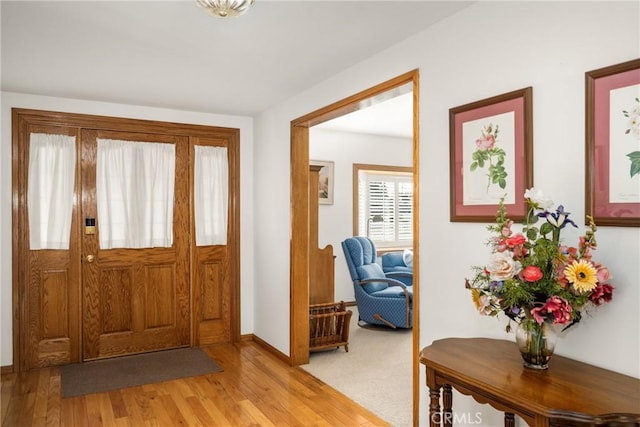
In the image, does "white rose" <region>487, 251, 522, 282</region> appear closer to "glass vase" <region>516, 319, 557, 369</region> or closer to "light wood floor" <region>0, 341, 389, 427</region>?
"glass vase" <region>516, 319, 557, 369</region>

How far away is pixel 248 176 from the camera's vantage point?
5043 millimetres

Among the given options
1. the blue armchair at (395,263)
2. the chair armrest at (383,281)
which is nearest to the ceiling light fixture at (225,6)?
the chair armrest at (383,281)

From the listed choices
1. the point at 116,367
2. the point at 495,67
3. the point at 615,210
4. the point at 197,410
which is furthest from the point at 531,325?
the point at 116,367

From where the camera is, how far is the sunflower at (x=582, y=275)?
1.56 meters

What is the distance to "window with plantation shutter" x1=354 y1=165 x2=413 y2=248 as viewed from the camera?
274 inches

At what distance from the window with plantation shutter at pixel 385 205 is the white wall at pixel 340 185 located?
0.63 ft

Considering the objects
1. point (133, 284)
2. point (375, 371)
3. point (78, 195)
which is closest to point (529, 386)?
point (375, 371)

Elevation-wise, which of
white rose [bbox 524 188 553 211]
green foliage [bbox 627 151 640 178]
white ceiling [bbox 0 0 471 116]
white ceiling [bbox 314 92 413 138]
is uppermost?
white ceiling [bbox 314 92 413 138]

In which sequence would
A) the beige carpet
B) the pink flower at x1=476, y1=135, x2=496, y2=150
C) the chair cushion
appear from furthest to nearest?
the chair cushion → the beige carpet → the pink flower at x1=476, y1=135, x2=496, y2=150

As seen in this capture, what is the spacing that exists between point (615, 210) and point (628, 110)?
377 mm

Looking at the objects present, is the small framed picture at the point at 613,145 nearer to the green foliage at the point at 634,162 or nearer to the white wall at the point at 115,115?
the green foliage at the point at 634,162

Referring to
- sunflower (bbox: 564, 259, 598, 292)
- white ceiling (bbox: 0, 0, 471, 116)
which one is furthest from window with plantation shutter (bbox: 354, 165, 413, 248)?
sunflower (bbox: 564, 259, 598, 292)

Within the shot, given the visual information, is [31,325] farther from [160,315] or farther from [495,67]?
[495,67]

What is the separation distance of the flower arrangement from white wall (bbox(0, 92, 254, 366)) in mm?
3541
